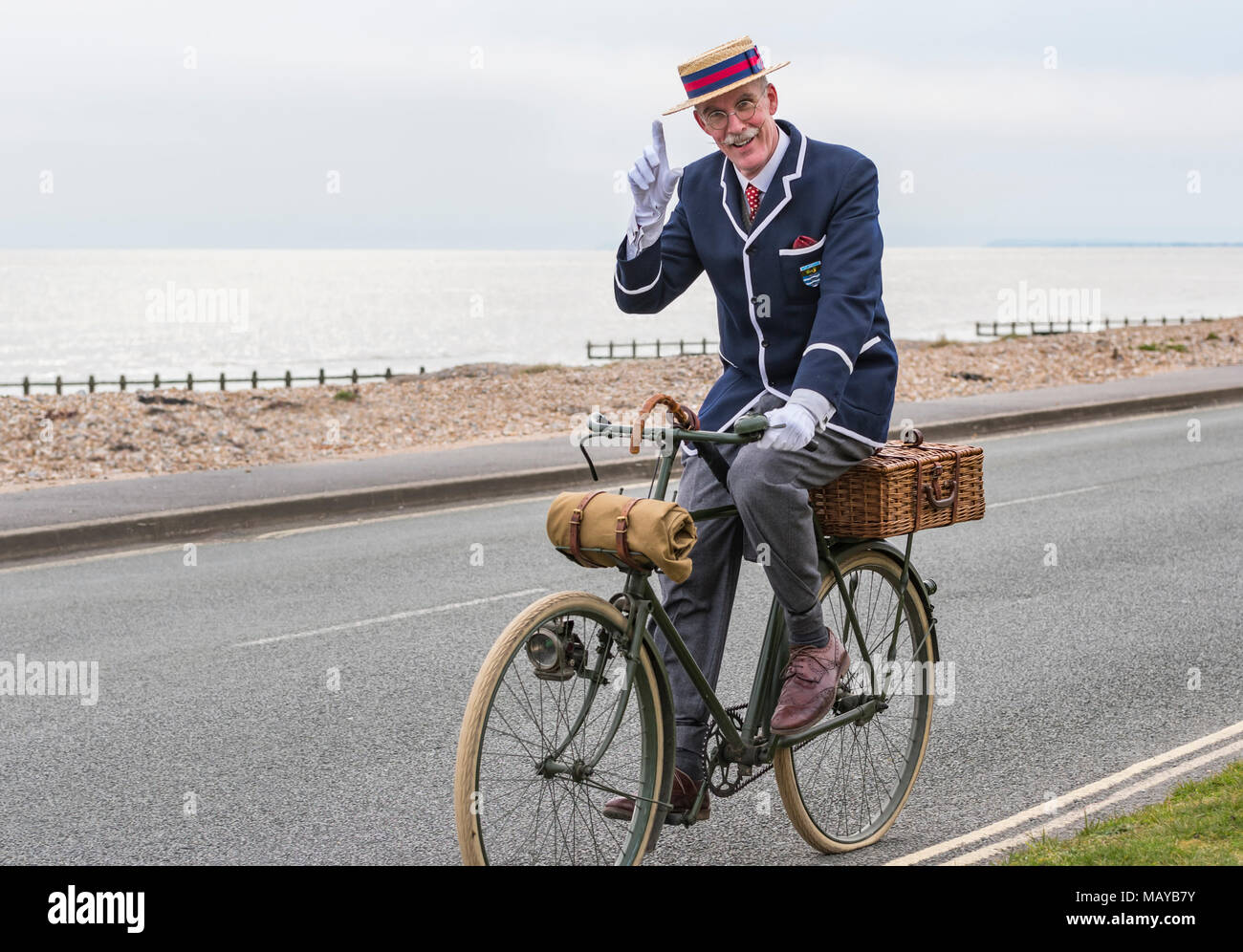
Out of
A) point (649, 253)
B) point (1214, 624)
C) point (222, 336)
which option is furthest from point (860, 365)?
point (222, 336)

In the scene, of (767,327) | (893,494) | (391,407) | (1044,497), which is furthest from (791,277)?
(391,407)

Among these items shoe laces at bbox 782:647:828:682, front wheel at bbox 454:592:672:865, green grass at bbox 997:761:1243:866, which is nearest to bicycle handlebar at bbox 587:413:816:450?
front wheel at bbox 454:592:672:865

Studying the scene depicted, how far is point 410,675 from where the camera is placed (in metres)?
6.21

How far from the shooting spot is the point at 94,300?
6816 inches

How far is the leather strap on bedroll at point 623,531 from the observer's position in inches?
126

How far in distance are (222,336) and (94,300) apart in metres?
72.8

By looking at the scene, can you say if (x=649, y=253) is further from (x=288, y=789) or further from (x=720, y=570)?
(x=288, y=789)

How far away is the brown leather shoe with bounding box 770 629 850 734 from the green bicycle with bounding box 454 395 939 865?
2.6 inches

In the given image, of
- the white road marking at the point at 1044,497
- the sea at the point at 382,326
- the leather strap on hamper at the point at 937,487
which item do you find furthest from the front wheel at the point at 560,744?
the sea at the point at 382,326

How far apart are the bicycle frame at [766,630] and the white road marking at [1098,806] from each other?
1.67 feet

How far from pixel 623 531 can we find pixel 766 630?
76 centimetres

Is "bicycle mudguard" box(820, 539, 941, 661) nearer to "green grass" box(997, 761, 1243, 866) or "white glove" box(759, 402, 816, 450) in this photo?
"white glove" box(759, 402, 816, 450)

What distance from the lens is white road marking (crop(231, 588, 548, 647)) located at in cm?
689

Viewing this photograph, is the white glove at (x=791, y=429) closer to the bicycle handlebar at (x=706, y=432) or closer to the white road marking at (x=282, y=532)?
the bicycle handlebar at (x=706, y=432)
